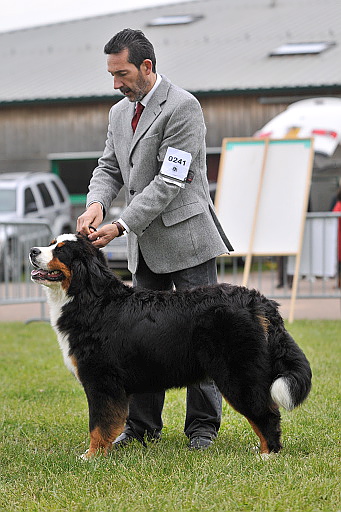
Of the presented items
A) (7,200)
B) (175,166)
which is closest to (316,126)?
(7,200)

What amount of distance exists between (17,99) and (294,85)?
307 inches

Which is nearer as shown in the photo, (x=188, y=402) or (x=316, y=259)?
(x=188, y=402)

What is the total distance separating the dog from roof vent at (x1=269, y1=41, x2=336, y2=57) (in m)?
19.6

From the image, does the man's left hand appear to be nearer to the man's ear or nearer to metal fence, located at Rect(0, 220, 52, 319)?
the man's ear

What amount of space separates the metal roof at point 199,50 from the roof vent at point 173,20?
0.36 feet

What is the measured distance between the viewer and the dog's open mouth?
4762mm

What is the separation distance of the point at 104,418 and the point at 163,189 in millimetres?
1451

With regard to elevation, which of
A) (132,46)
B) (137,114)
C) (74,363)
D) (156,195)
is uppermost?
(132,46)

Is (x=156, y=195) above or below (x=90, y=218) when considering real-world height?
above

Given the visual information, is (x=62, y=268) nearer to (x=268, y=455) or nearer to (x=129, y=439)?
(x=129, y=439)

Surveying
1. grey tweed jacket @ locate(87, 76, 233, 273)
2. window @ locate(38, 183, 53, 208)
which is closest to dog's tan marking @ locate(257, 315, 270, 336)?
grey tweed jacket @ locate(87, 76, 233, 273)

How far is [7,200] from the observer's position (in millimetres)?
17953

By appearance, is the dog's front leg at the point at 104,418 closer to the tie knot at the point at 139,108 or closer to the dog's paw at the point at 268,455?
the dog's paw at the point at 268,455

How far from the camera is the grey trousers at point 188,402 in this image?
5297 millimetres
